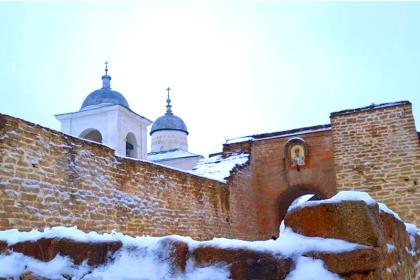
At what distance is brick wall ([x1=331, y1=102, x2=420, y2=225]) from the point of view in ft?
36.0

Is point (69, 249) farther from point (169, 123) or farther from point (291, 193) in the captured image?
point (169, 123)

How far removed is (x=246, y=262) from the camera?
83.9 inches

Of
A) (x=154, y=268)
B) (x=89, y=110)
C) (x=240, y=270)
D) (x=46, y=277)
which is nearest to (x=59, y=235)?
(x=46, y=277)

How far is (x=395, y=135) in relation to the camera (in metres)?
11.4

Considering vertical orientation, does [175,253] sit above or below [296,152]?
below

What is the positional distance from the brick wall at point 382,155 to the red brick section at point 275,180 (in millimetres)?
1584

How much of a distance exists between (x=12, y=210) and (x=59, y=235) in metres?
4.00

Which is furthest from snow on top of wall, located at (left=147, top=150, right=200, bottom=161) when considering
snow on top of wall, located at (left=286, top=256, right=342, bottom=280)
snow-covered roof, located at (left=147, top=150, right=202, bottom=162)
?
snow on top of wall, located at (left=286, top=256, right=342, bottom=280)

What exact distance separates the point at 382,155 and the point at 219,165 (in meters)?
4.36

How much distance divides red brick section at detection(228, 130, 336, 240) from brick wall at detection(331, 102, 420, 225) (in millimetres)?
1584

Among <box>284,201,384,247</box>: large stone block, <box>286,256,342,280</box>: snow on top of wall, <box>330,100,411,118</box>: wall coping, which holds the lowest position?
<box>286,256,342,280</box>: snow on top of wall

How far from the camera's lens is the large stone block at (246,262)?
82.2 inches

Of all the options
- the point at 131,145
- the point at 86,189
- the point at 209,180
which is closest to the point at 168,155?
the point at 131,145

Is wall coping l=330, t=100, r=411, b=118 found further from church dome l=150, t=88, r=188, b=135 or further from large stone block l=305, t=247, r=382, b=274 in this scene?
church dome l=150, t=88, r=188, b=135
